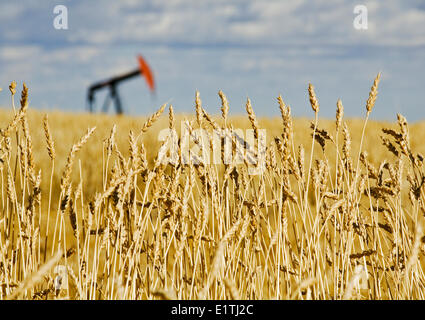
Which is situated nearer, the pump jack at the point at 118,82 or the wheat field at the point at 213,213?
the wheat field at the point at 213,213

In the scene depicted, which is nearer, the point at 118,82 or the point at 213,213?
the point at 213,213

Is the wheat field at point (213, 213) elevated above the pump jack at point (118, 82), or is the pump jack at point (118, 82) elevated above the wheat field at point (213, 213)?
the pump jack at point (118, 82)

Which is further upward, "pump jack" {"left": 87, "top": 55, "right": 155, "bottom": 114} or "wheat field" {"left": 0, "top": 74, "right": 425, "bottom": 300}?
"pump jack" {"left": 87, "top": 55, "right": 155, "bottom": 114}

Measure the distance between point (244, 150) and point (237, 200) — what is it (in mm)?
283

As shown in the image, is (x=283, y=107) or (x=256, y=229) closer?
(x=283, y=107)

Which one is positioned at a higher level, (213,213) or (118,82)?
(118,82)

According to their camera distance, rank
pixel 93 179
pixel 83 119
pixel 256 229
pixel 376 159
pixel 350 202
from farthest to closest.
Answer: pixel 83 119 < pixel 376 159 < pixel 93 179 < pixel 256 229 < pixel 350 202

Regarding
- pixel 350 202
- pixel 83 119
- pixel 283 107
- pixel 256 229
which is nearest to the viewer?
pixel 283 107

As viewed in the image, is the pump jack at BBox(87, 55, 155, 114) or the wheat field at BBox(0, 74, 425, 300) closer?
the wheat field at BBox(0, 74, 425, 300)
